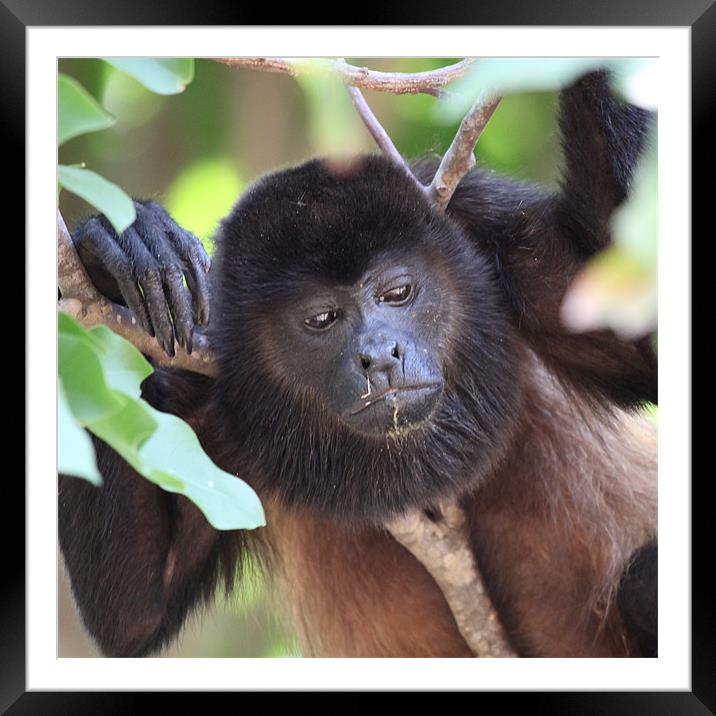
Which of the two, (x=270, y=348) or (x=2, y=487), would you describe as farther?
(x=270, y=348)

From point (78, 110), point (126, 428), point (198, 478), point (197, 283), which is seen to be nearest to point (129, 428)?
point (126, 428)

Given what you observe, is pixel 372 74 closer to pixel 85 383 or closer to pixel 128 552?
pixel 85 383

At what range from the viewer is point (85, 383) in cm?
156

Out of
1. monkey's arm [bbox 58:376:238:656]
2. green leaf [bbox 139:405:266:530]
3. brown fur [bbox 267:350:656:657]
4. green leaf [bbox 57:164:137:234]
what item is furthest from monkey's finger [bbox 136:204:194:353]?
green leaf [bbox 57:164:137:234]

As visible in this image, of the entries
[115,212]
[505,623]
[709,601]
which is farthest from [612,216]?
[115,212]

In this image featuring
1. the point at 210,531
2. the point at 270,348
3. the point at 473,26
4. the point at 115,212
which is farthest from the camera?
the point at 210,531

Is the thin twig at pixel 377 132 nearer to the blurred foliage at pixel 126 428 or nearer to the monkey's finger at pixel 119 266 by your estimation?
the monkey's finger at pixel 119 266

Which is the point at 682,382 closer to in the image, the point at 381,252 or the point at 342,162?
the point at 381,252

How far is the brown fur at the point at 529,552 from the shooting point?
328cm

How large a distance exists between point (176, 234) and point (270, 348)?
41cm

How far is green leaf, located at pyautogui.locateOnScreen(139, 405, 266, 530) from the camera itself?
1.68 m

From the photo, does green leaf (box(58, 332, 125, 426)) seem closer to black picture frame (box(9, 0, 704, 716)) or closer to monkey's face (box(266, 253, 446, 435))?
black picture frame (box(9, 0, 704, 716))

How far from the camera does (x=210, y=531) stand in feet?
10.7

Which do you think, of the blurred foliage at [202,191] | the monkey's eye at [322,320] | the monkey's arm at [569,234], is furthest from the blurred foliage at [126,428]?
the blurred foliage at [202,191]
